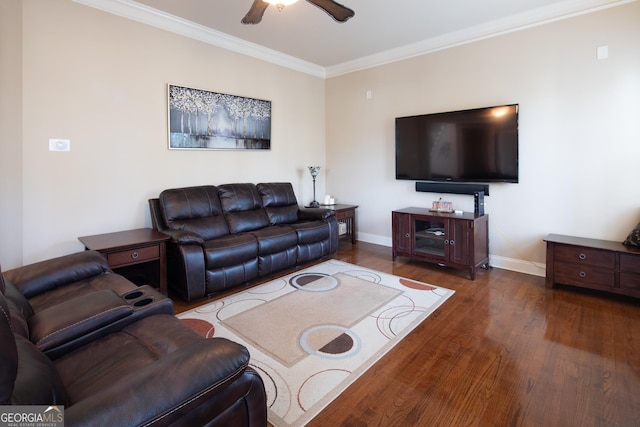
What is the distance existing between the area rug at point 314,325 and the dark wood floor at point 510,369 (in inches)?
4.8

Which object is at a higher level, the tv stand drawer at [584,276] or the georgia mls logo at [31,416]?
the georgia mls logo at [31,416]

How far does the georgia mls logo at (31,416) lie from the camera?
0.74 metres

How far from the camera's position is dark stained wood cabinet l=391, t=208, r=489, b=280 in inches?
143

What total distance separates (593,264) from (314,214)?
2.89 m

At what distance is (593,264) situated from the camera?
9.91 ft

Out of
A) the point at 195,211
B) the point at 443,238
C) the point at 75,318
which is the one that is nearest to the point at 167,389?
the point at 75,318

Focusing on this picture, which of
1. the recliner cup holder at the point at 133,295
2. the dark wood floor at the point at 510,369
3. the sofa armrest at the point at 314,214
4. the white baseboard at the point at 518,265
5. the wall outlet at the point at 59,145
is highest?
the wall outlet at the point at 59,145

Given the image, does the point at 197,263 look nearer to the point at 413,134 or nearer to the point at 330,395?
the point at 330,395

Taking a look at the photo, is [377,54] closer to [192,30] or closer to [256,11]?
[192,30]

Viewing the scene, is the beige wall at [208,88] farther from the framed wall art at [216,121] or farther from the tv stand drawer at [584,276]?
the tv stand drawer at [584,276]

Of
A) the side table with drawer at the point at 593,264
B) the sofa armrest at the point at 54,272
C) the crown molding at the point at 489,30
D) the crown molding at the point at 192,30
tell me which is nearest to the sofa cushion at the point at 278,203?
the crown molding at the point at 192,30

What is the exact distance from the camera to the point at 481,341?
2381 mm

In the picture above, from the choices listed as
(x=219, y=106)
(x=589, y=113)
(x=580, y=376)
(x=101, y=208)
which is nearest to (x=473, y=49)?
(x=589, y=113)

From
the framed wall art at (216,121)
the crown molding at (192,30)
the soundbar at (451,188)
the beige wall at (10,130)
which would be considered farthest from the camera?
the soundbar at (451,188)
